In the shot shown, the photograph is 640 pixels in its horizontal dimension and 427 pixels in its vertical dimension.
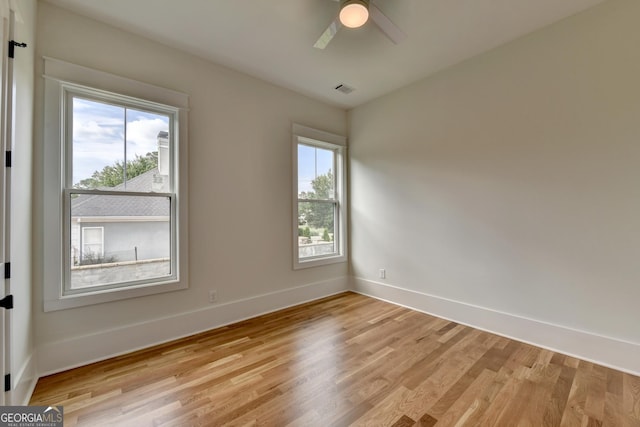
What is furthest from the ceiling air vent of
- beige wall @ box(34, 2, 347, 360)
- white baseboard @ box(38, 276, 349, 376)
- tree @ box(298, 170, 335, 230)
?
white baseboard @ box(38, 276, 349, 376)

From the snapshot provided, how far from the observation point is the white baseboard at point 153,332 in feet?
6.95

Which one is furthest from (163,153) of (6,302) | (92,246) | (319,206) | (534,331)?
(534,331)

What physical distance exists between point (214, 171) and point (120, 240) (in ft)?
3.57

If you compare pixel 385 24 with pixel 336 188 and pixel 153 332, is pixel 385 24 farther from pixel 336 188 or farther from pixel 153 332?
pixel 153 332

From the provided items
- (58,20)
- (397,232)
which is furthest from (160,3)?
(397,232)

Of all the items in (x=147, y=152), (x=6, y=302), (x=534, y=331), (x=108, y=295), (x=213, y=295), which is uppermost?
(x=147, y=152)

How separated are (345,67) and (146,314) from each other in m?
3.31

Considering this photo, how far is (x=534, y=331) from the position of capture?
2512 mm

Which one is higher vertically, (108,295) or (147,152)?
(147,152)

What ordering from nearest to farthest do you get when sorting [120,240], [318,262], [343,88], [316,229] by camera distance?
[120,240], [343,88], [318,262], [316,229]

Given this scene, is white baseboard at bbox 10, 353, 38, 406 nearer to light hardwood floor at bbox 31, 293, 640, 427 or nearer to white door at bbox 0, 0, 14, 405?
light hardwood floor at bbox 31, 293, 640, 427

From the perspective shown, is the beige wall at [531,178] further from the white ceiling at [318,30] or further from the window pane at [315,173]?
the window pane at [315,173]

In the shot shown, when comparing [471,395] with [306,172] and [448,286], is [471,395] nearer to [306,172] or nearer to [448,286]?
[448,286]

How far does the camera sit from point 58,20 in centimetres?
215
